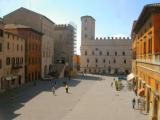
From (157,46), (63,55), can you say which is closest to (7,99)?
(157,46)

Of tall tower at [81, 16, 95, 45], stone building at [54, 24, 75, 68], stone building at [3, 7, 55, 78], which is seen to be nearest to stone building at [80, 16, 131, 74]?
tall tower at [81, 16, 95, 45]

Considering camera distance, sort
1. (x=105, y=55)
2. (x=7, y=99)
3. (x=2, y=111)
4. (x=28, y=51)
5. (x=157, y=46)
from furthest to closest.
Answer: (x=105, y=55)
(x=28, y=51)
(x=7, y=99)
(x=2, y=111)
(x=157, y=46)

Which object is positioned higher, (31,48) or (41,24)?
(41,24)

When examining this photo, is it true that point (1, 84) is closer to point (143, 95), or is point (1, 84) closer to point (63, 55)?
→ point (143, 95)

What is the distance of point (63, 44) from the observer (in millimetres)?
91625

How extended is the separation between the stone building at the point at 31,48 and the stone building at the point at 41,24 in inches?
87.8

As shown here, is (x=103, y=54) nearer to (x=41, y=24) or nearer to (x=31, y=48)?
(x=41, y=24)

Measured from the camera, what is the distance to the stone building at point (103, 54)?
104 metres

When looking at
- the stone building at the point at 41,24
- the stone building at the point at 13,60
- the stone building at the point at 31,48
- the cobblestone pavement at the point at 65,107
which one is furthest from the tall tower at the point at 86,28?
the cobblestone pavement at the point at 65,107

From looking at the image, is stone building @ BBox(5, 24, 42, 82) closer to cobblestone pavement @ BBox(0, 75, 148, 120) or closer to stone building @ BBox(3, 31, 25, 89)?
stone building @ BBox(3, 31, 25, 89)

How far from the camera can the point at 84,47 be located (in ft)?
349

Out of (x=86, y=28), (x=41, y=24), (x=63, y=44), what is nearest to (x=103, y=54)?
(x=86, y=28)

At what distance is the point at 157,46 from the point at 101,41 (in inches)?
3190

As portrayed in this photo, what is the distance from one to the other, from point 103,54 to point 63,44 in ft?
62.4
